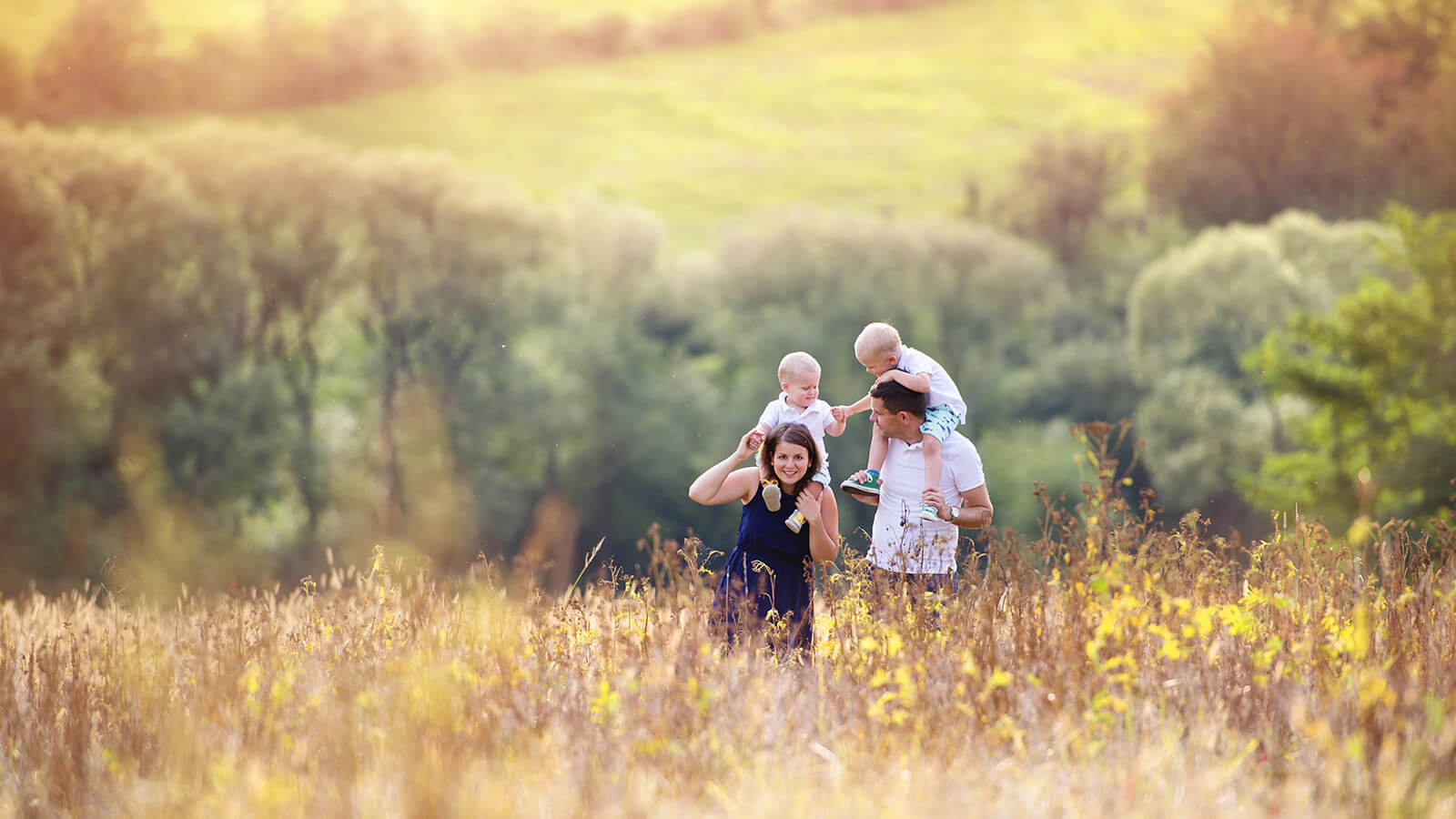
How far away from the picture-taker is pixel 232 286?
3169 centimetres

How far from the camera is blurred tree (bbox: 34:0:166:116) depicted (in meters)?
38.1

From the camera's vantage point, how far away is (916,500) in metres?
6.48

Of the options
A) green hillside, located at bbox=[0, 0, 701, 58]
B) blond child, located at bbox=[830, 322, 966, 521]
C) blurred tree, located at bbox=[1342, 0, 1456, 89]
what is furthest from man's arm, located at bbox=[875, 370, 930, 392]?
blurred tree, located at bbox=[1342, 0, 1456, 89]

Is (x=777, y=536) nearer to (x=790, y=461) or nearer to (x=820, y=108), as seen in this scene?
(x=790, y=461)

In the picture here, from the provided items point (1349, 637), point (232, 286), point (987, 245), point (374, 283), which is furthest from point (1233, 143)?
point (1349, 637)

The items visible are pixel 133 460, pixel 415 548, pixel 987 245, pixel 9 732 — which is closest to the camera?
pixel 9 732

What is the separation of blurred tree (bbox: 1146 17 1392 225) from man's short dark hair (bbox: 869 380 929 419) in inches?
1637

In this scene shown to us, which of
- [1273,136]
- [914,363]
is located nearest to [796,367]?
[914,363]

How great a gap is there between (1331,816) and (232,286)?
3155cm

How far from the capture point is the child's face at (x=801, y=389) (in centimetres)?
644

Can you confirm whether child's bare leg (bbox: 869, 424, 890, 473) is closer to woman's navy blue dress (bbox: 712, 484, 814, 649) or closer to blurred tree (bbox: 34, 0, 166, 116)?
woman's navy blue dress (bbox: 712, 484, 814, 649)

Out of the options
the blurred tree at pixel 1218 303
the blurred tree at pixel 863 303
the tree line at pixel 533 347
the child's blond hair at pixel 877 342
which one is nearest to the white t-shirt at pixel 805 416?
the child's blond hair at pixel 877 342

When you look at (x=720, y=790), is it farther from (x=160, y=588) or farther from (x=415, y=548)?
(x=160, y=588)

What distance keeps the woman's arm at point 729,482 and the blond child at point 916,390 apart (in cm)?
49
